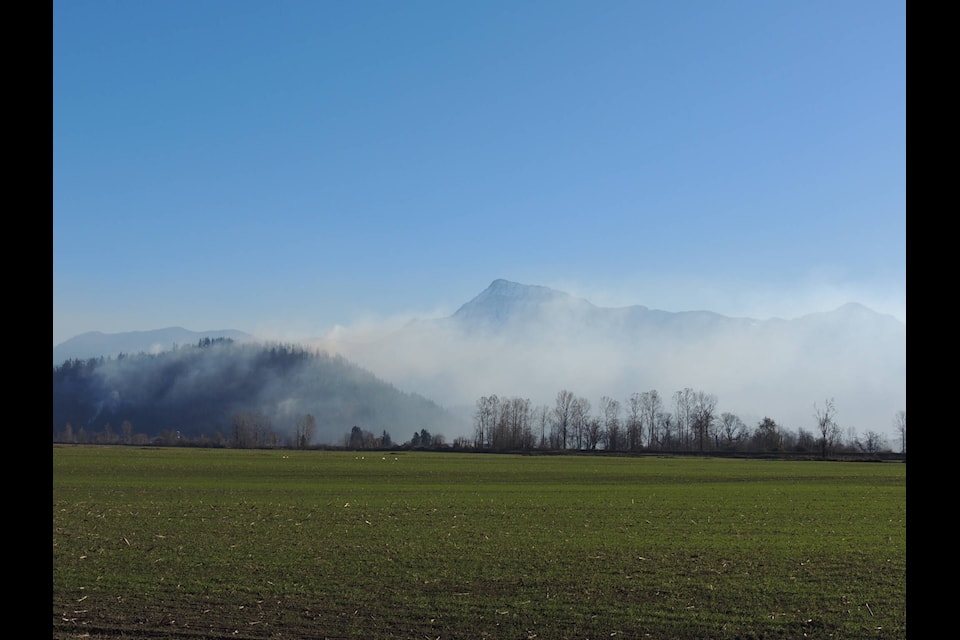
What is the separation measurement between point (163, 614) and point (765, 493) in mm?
43042

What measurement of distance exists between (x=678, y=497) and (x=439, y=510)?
16452mm

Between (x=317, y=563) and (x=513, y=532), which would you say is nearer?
(x=317, y=563)

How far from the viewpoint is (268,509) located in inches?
1401

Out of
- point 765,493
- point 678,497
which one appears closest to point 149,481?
point 678,497

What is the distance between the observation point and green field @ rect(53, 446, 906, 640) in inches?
592

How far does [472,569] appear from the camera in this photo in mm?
20469

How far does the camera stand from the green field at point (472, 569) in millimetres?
15047

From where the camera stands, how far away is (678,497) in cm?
4569
